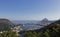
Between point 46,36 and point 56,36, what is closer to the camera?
point 46,36

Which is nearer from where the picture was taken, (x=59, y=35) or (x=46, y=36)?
(x=46, y=36)

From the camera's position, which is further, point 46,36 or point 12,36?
point 12,36

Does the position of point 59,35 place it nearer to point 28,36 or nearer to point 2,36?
point 28,36

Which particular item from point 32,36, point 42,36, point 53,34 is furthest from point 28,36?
point 53,34

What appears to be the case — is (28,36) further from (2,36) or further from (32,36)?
(2,36)

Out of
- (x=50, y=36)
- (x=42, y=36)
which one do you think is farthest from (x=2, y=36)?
(x=50, y=36)

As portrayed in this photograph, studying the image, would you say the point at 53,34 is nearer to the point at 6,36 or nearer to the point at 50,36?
the point at 50,36

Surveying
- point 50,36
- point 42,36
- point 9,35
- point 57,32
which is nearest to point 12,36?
point 9,35
